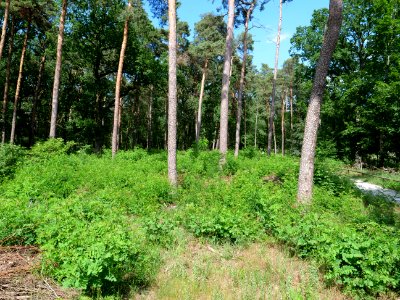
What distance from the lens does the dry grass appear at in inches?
168

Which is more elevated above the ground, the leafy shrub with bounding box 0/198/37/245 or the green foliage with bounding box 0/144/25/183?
the green foliage with bounding box 0/144/25/183

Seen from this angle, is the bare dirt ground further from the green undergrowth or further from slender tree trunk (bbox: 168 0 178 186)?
slender tree trunk (bbox: 168 0 178 186)

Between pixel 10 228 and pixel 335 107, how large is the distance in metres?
26.1

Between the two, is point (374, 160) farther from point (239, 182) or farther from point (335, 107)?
point (239, 182)

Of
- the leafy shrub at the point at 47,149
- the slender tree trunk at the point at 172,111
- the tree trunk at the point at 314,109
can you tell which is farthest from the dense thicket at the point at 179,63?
the tree trunk at the point at 314,109

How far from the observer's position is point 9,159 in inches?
453

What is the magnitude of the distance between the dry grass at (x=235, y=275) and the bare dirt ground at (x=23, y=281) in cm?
116

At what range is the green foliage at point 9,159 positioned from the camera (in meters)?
10.7

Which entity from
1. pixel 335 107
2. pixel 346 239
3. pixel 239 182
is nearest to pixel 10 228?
pixel 346 239

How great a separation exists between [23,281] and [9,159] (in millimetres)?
9291

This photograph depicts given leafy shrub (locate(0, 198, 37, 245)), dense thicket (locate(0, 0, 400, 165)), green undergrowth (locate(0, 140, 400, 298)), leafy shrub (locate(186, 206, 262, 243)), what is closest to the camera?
green undergrowth (locate(0, 140, 400, 298))

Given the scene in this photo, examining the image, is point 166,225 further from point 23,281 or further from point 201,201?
point 23,281

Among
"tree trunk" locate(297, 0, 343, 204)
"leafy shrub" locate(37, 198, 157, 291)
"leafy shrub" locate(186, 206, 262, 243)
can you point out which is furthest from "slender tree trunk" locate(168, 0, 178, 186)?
"leafy shrub" locate(37, 198, 157, 291)

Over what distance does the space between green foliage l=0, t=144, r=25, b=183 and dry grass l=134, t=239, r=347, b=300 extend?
8.47m
